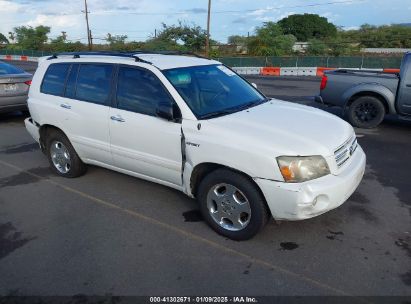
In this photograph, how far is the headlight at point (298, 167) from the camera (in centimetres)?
309

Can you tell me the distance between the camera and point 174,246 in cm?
350

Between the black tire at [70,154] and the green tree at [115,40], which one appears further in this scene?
the green tree at [115,40]

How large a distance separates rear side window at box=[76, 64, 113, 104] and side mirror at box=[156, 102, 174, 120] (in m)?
1.00

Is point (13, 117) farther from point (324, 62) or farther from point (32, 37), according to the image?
point (32, 37)

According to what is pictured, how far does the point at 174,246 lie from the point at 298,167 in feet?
4.75

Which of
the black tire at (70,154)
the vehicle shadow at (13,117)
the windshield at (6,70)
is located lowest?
the vehicle shadow at (13,117)

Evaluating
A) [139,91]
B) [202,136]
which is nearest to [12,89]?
[139,91]

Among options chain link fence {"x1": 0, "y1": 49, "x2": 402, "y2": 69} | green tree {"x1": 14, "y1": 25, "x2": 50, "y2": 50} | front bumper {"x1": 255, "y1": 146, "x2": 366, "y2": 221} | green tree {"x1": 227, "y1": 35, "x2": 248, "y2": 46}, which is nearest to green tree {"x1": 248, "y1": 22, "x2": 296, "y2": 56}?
green tree {"x1": 227, "y1": 35, "x2": 248, "y2": 46}

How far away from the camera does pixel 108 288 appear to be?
2.92 meters

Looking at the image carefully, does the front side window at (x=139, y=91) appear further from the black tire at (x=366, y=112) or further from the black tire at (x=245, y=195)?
the black tire at (x=366, y=112)

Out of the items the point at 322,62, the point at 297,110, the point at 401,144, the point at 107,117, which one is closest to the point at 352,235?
the point at 297,110

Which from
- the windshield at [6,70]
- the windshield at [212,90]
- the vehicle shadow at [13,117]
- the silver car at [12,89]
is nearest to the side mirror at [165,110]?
the windshield at [212,90]

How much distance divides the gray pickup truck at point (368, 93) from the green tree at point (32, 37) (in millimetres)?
72197

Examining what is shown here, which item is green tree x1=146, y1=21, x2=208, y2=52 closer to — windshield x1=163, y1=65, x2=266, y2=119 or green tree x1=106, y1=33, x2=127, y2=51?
green tree x1=106, y1=33, x2=127, y2=51
